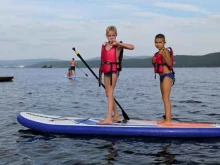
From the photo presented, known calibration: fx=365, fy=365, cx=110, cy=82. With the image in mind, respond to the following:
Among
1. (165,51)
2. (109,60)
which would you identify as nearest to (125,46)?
(109,60)

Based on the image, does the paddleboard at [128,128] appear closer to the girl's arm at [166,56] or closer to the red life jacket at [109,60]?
the red life jacket at [109,60]

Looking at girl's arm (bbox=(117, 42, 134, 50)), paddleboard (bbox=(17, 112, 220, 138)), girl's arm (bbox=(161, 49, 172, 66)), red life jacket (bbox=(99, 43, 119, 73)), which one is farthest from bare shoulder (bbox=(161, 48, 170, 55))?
paddleboard (bbox=(17, 112, 220, 138))

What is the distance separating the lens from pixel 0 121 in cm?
1262

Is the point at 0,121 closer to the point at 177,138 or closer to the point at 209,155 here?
the point at 177,138

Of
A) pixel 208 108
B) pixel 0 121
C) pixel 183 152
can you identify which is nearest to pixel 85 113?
pixel 0 121

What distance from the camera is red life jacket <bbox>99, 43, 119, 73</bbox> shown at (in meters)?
9.28

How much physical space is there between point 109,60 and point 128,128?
1800 millimetres

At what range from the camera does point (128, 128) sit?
365 inches

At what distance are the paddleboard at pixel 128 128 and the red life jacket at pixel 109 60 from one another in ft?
4.78

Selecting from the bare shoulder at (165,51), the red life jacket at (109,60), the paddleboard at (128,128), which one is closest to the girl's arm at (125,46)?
the red life jacket at (109,60)

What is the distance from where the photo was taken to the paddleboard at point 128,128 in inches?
355

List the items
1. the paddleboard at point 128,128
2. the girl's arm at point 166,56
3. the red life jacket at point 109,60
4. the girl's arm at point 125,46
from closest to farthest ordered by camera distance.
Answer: the girl's arm at point 125,46 < the paddleboard at point 128,128 < the girl's arm at point 166,56 < the red life jacket at point 109,60

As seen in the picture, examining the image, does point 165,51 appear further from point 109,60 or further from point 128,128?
point 128,128

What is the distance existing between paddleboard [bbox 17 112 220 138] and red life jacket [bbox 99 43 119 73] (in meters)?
1.46
